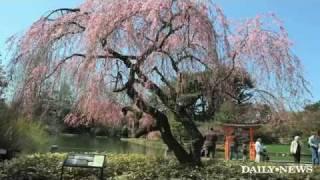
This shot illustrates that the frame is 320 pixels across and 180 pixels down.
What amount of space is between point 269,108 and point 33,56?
8.19 m

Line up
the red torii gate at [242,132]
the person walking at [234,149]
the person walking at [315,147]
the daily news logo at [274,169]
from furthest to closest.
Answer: the red torii gate at [242,132] < the person walking at [234,149] < the person walking at [315,147] < the daily news logo at [274,169]

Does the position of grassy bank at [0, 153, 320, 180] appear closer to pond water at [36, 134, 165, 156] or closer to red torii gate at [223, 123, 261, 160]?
pond water at [36, 134, 165, 156]

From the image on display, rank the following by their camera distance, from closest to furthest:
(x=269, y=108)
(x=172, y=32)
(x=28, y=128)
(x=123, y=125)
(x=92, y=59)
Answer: (x=92, y=59) → (x=172, y=32) → (x=269, y=108) → (x=123, y=125) → (x=28, y=128)

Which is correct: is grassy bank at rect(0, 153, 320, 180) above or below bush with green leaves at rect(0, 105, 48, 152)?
below

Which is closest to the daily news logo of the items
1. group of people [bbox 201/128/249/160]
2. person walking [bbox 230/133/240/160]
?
group of people [bbox 201/128/249/160]

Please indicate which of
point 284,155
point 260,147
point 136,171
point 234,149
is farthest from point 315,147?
point 284,155

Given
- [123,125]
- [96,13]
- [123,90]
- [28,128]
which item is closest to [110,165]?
[123,90]

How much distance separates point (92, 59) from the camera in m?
15.1

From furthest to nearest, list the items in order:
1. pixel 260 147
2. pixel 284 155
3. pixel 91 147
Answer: pixel 91 147 < pixel 284 155 < pixel 260 147

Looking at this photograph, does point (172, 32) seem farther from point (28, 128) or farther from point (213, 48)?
point (28, 128)

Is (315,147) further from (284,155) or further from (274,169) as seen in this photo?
(284,155)

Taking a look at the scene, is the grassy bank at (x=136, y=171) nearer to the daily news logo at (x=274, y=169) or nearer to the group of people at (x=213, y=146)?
the daily news logo at (x=274, y=169)

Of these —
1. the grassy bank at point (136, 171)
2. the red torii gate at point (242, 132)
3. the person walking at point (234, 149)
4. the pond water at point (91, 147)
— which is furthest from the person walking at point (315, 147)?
the pond water at point (91, 147)

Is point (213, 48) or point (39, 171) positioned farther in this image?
point (213, 48)
